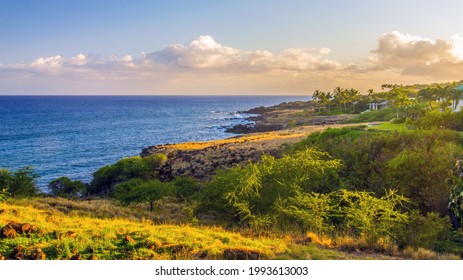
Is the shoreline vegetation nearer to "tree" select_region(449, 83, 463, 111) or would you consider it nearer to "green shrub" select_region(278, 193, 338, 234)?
"green shrub" select_region(278, 193, 338, 234)

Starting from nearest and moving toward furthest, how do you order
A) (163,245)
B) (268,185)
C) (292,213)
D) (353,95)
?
(163,245), (292,213), (268,185), (353,95)

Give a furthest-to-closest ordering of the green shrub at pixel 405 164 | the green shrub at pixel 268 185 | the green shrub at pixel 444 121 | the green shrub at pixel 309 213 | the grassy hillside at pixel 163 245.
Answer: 1. the green shrub at pixel 444 121
2. the green shrub at pixel 405 164
3. the green shrub at pixel 268 185
4. the green shrub at pixel 309 213
5. the grassy hillside at pixel 163 245

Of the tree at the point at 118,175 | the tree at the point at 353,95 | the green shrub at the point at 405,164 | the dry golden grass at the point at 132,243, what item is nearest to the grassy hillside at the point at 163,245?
the dry golden grass at the point at 132,243

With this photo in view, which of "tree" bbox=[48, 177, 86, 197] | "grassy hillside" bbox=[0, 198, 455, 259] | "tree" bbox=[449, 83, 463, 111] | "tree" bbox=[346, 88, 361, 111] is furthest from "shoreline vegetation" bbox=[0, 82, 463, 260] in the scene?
"tree" bbox=[346, 88, 361, 111]

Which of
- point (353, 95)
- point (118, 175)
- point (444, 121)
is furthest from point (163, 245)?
point (353, 95)

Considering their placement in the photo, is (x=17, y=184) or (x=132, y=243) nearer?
(x=132, y=243)

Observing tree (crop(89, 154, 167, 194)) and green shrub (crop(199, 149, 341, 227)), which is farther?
tree (crop(89, 154, 167, 194))

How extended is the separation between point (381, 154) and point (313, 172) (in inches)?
294

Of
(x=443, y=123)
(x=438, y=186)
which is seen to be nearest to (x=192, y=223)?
(x=438, y=186)

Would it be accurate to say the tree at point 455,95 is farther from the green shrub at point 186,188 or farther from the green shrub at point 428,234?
the green shrub at point 428,234

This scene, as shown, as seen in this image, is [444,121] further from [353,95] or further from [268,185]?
[353,95]

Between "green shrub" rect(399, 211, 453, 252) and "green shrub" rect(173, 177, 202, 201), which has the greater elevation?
"green shrub" rect(399, 211, 453, 252)

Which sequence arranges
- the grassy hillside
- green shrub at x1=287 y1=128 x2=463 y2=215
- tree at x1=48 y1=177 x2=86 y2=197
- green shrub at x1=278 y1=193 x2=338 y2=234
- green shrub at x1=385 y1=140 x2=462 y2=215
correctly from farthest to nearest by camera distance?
tree at x1=48 y1=177 x2=86 y2=197 < green shrub at x1=287 y1=128 x2=463 y2=215 < green shrub at x1=385 y1=140 x2=462 y2=215 < green shrub at x1=278 y1=193 x2=338 y2=234 < the grassy hillside

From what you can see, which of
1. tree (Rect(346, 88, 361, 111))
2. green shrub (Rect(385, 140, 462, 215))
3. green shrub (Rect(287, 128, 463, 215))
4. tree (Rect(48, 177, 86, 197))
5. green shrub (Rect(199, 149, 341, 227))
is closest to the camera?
green shrub (Rect(199, 149, 341, 227))
